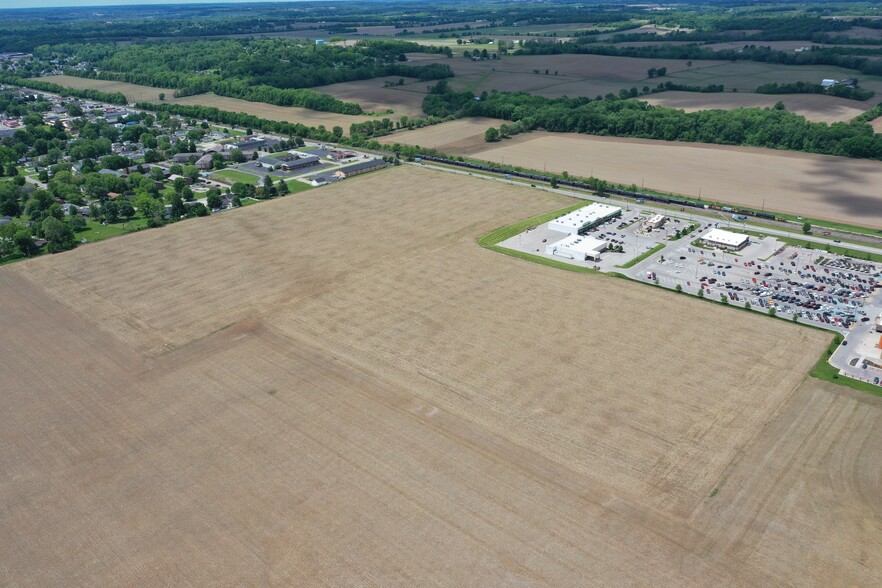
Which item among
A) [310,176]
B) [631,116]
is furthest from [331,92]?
[631,116]

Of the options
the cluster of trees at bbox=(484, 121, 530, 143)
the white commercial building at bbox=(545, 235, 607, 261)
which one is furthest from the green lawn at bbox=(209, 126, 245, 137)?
the white commercial building at bbox=(545, 235, 607, 261)

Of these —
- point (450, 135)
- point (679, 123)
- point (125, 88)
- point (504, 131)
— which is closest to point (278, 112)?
point (450, 135)

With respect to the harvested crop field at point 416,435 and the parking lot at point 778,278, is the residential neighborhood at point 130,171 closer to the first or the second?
the harvested crop field at point 416,435

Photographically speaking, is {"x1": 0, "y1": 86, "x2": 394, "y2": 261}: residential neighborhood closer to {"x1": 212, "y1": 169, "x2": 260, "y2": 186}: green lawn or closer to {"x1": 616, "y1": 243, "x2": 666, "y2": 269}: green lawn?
{"x1": 212, "y1": 169, "x2": 260, "y2": 186}: green lawn

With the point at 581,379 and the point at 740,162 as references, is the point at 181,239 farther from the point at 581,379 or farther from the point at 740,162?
the point at 740,162

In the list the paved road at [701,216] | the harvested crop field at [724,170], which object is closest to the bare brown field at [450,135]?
the harvested crop field at [724,170]
